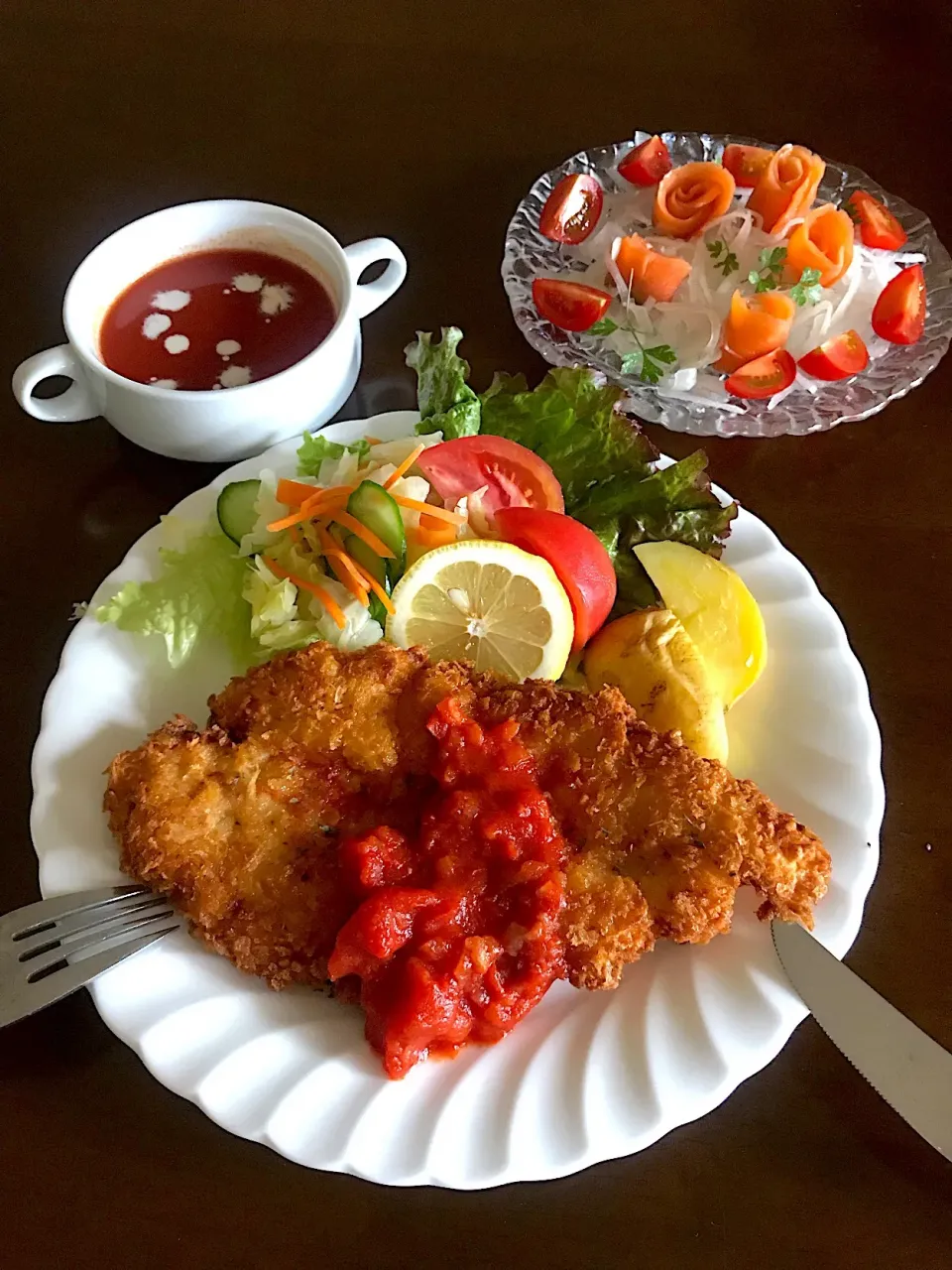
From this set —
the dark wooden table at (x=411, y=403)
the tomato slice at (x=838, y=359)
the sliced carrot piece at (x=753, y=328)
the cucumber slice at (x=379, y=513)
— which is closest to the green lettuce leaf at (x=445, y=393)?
the dark wooden table at (x=411, y=403)

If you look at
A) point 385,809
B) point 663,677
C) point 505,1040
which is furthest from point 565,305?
point 505,1040

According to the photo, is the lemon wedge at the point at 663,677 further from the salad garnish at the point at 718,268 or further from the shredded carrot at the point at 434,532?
the salad garnish at the point at 718,268

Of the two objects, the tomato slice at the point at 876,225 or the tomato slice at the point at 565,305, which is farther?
the tomato slice at the point at 876,225

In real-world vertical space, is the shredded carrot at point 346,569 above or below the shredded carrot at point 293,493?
below

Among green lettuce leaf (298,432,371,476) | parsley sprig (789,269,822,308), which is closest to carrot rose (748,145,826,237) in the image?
parsley sprig (789,269,822,308)

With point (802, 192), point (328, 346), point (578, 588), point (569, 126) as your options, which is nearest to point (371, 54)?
point (569, 126)

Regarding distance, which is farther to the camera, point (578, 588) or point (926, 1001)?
point (578, 588)

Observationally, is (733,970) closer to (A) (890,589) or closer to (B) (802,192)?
(A) (890,589)
